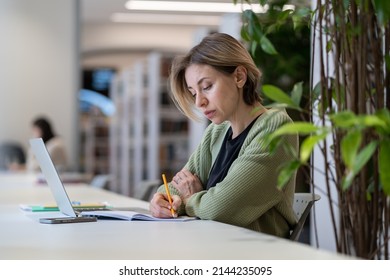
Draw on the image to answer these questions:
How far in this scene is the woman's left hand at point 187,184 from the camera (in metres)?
2.57

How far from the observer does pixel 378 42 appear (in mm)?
1757

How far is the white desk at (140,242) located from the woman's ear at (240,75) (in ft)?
1.70

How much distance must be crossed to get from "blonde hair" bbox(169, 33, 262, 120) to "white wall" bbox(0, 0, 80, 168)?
697 cm

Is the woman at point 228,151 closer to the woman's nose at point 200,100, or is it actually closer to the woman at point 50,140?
the woman's nose at point 200,100

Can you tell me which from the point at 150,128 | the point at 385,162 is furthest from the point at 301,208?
the point at 150,128

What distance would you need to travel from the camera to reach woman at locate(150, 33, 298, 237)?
2240 millimetres

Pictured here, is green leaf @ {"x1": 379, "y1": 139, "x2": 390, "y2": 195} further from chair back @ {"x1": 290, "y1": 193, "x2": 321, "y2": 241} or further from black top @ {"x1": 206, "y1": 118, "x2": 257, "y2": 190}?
black top @ {"x1": 206, "y1": 118, "x2": 257, "y2": 190}

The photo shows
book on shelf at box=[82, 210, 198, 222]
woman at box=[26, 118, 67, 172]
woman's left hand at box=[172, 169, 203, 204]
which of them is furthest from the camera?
woman at box=[26, 118, 67, 172]

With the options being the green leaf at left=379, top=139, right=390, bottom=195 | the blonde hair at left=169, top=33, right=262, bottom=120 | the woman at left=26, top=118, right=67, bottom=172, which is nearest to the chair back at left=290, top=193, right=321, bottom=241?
the blonde hair at left=169, top=33, right=262, bottom=120

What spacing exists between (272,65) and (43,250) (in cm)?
545

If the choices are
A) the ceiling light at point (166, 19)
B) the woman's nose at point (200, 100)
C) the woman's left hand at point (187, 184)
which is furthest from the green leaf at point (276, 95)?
the ceiling light at point (166, 19)

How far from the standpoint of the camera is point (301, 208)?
8.29 feet
